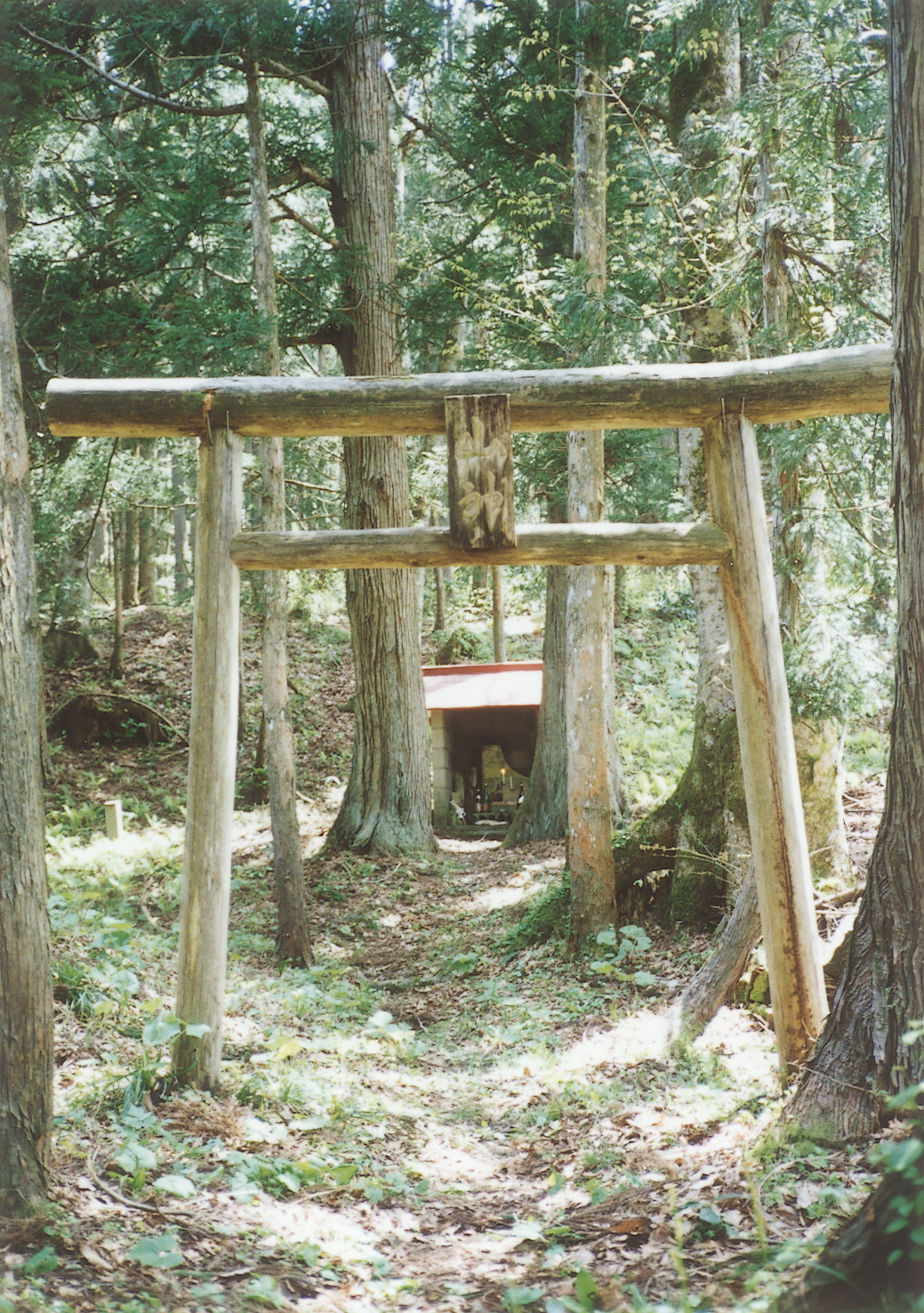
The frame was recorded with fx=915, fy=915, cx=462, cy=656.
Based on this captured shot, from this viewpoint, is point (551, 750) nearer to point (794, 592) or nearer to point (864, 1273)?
point (794, 592)

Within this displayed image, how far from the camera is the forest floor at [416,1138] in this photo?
9.54 ft

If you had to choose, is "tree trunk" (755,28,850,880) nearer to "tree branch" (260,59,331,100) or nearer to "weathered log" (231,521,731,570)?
"weathered log" (231,521,731,570)

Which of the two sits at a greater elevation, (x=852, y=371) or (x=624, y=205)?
(x=624, y=205)

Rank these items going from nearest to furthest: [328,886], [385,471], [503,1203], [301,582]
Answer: [503,1203] < [328,886] < [385,471] < [301,582]

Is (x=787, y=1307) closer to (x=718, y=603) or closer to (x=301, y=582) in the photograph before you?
(x=718, y=603)

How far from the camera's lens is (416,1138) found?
4.46 meters

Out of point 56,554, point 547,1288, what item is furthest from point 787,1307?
point 56,554

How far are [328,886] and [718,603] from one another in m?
4.85

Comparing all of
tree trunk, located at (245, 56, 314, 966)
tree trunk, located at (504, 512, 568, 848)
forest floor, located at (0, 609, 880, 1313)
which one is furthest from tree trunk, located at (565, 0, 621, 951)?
tree trunk, located at (504, 512, 568, 848)

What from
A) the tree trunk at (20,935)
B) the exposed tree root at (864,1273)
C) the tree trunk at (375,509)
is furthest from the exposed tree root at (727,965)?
the tree trunk at (375,509)

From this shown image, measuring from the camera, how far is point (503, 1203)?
380cm

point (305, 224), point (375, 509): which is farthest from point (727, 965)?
point (305, 224)

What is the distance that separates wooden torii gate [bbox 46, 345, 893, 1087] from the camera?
4.39m

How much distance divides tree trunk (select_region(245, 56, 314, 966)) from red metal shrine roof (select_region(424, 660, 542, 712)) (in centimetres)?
539
